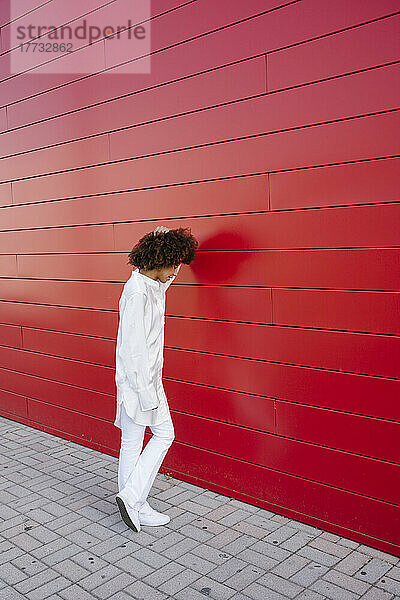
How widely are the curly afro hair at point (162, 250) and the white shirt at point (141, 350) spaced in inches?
3.8

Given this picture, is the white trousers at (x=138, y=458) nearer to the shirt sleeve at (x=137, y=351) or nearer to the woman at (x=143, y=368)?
the woman at (x=143, y=368)

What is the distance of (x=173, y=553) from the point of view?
3.58 meters

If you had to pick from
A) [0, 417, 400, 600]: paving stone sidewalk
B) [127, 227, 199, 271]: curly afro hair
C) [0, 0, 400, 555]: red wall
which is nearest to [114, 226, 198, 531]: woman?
[127, 227, 199, 271]: curly afro hair

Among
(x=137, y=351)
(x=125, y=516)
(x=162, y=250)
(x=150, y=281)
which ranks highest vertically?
(x=162, y=250)

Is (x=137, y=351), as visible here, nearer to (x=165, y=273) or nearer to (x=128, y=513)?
(x=165, y=273)

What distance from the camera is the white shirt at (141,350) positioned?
3.71 meters

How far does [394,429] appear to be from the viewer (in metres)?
3.43

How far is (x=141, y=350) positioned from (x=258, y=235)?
1044 mm

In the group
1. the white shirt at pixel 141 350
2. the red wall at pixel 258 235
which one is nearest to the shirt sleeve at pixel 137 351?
the white shirt at pixel 141 350

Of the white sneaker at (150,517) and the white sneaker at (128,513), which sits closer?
the white sneaker at (128,513)

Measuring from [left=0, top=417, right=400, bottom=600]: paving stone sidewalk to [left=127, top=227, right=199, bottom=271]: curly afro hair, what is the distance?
1.65m

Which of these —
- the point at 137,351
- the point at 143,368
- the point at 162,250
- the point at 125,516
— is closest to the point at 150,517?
the point at 125,516

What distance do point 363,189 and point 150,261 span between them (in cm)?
130

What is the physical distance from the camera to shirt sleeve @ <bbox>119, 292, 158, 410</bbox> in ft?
12.1
